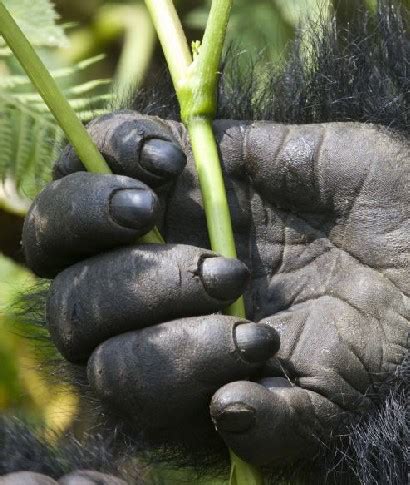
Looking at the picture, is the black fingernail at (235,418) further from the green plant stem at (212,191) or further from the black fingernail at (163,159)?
the black fingernail at (163,159)

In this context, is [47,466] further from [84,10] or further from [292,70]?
[84,10]

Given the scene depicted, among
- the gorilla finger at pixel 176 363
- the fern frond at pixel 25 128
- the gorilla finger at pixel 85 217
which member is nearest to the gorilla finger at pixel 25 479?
the gorilla finger at pixel 176 363

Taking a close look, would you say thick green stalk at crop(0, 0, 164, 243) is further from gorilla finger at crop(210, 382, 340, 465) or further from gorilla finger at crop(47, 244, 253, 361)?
gorilla finger at crop(210, 382, 340, 465)

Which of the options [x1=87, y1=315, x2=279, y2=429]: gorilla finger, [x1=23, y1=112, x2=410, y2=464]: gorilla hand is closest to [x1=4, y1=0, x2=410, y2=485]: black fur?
[x1=23, y1=112, x2=410, y2=464]: gorilla hand

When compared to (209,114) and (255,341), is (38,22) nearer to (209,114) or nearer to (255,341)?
(209,114)

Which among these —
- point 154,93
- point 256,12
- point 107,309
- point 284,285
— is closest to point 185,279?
point 107,309

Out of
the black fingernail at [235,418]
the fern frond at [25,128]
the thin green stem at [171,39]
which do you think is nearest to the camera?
the black fingernail at [235,418]
